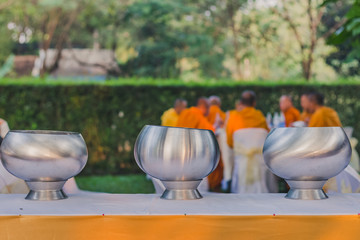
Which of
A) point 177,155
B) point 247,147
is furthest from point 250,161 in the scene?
point 177,155

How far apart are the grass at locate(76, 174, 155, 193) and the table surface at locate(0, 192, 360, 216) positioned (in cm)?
714

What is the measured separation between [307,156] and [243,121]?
576cm

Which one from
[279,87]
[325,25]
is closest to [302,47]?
[325,25]

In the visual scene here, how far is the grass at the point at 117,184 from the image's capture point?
913 centimetres

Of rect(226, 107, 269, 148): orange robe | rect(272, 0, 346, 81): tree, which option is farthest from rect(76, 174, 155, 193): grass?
rect(272, 0, 346, 81): tree

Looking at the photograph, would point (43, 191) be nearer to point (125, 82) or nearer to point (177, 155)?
point (177, 155)

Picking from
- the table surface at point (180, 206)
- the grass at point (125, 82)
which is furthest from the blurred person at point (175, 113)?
the table surface at point (180, 206)

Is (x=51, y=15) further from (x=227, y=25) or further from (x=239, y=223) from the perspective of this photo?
(x=239, y=223)

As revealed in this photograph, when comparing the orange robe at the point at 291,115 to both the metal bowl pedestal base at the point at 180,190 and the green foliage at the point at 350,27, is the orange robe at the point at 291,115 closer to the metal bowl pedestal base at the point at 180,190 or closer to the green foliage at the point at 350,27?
the green foliage at the point at 350,27

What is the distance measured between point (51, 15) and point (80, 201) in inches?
1101

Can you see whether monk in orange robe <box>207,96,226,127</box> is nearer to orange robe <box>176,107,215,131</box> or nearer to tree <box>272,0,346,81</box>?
orange robe <box>176,107,215,131</box>

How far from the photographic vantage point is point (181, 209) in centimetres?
162

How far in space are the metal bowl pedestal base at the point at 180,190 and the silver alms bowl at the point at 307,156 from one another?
0.87 feet

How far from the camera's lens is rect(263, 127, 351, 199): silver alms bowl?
1.75 m
